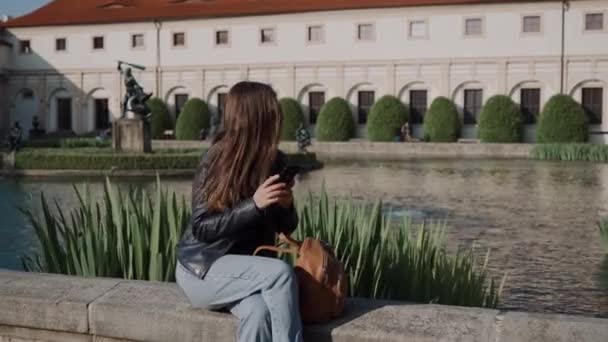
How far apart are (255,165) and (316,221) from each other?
7.27 ft

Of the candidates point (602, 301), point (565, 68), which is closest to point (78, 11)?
point (565, 68)

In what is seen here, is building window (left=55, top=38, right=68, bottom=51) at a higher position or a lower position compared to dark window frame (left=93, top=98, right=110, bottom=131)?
higher

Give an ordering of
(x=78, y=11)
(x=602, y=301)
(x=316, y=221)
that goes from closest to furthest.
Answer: (x=316, y=221) → (x=602, y=301) → (x=78, y=11)

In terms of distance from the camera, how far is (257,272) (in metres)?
3.62

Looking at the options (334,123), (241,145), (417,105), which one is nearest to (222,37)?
(334,123)

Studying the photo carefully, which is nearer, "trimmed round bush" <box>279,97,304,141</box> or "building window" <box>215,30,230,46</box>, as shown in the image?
"trimmed round bush" <box>279,97,304,141</box>

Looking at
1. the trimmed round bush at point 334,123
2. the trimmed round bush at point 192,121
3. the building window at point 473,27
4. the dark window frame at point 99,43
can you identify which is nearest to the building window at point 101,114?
the dark window frame at point 99,43

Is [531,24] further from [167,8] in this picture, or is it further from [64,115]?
[64,115]

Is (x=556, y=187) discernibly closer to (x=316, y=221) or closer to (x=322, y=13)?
(x=316, y=221)

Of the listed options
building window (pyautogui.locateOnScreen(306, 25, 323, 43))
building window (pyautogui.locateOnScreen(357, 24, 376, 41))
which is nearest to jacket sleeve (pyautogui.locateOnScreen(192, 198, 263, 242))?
building window (pyautogui.locateOnScreen(357, 24, 376, 41))

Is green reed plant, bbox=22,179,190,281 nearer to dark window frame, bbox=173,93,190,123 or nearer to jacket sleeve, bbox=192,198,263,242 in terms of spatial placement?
jacket sleeve, bbox=192,198,263,242

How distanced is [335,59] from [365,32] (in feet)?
7.01

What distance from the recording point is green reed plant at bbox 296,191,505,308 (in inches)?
201

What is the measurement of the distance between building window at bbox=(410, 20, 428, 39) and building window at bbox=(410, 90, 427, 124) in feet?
9.33
